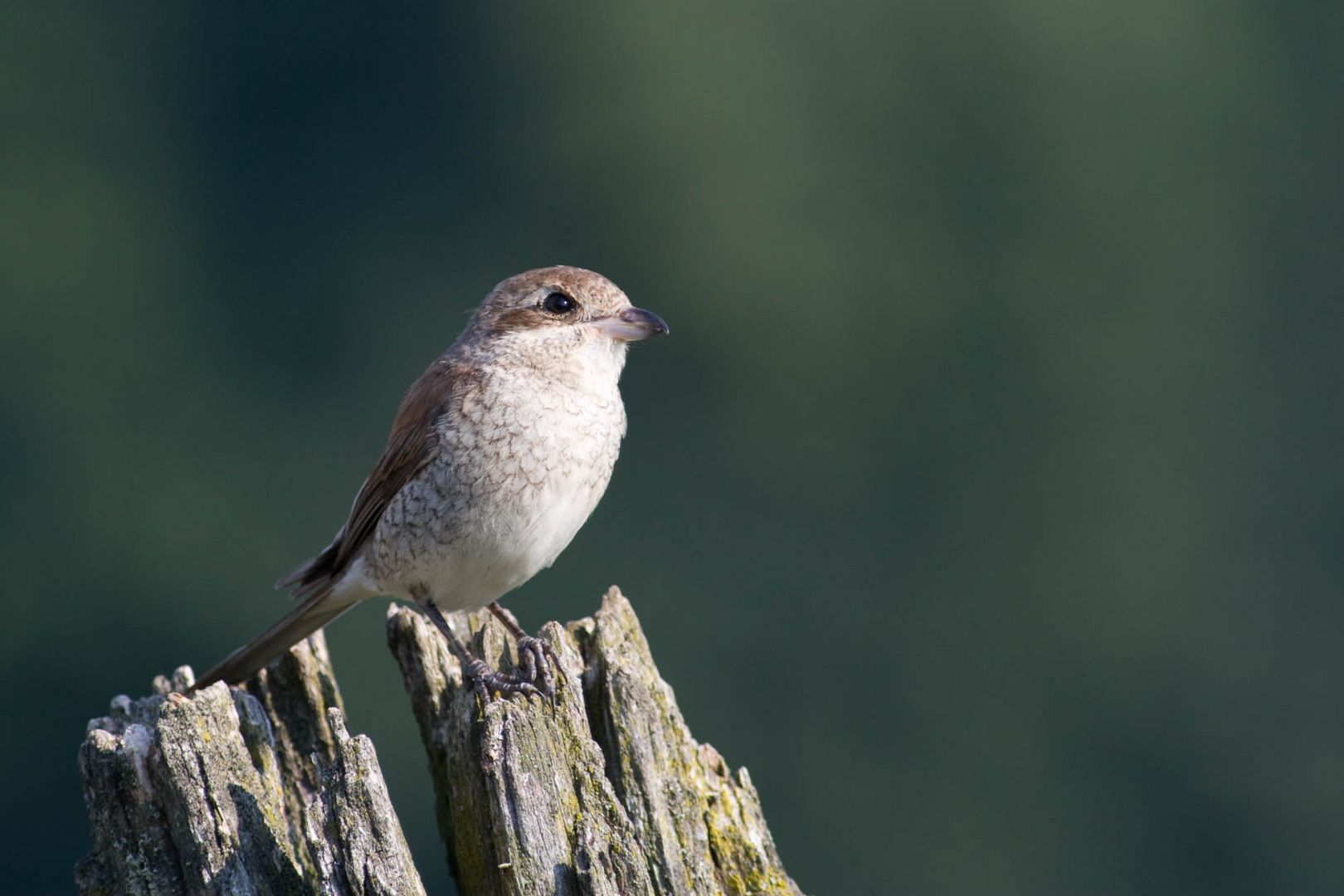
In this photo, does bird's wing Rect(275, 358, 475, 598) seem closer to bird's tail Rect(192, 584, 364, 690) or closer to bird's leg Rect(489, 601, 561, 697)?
bird's tail Rect(192, 584, 364, 690)

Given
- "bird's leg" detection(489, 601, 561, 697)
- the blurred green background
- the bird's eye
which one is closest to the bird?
the bird's eye

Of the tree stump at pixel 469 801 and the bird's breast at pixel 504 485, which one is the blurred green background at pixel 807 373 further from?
the tree stump at pixel 469 801

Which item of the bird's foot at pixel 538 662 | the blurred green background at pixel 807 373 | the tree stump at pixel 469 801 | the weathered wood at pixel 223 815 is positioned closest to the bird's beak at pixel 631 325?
the tree stump at pixel 469 801

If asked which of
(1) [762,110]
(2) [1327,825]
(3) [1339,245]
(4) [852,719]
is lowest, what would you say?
(2) [1327,825]

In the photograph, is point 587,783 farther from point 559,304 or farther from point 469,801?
point 559,304

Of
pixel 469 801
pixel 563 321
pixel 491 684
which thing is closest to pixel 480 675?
pixel 491 684

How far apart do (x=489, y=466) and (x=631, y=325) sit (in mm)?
615

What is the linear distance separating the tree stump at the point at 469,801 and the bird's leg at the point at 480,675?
0.29ft

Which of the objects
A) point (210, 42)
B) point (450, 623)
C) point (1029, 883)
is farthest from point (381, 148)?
point (450, 623)

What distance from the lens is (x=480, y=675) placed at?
4.49 m

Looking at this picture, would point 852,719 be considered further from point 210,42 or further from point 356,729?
point 210,42

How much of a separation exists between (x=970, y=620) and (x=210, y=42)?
1758 centimetres

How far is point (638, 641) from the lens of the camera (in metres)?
4.55

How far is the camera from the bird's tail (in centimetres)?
484
